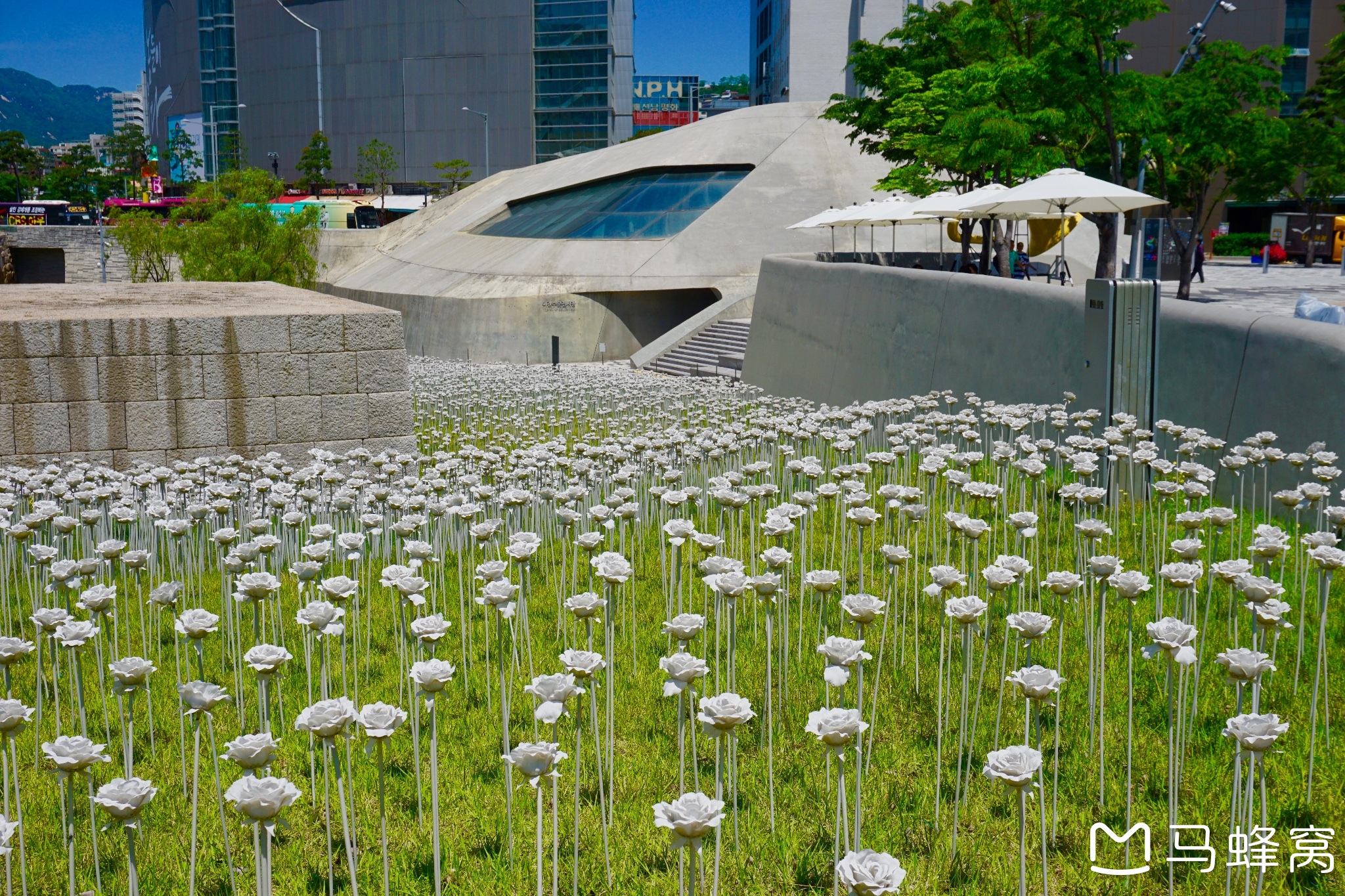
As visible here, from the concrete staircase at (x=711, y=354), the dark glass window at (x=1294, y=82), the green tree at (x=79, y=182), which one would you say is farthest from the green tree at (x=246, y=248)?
the green tree at (x=79, y=182)

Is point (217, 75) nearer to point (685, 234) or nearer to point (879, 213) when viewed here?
point (685, 234)

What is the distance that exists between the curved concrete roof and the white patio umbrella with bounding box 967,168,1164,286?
15390 mm

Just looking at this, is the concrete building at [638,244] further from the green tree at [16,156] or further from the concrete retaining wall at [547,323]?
the green tree at [16,156]

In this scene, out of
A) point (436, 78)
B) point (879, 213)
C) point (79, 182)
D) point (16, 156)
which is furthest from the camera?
point (436, 78)

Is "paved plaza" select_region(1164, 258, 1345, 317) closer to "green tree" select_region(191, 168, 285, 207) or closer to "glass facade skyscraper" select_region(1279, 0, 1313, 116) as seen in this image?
"glass facade skyscraper" select_region(1279, 0, 1313, 116)

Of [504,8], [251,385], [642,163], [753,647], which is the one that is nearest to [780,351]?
[251,385]

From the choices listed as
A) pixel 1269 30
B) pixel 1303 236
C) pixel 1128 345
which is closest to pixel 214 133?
pixel 1269 30

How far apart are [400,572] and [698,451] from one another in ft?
13.8

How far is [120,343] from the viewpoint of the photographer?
11.1m

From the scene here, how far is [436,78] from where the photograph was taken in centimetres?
9675

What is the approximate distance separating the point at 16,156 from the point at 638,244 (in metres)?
74.6

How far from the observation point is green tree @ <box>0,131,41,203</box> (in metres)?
85.8

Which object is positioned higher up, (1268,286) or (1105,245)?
(1105,245)

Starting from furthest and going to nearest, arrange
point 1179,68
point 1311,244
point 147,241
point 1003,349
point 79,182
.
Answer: point 79,182 → point 147,241 → point 1311,244 → point 1179,68 → point 1003,349
